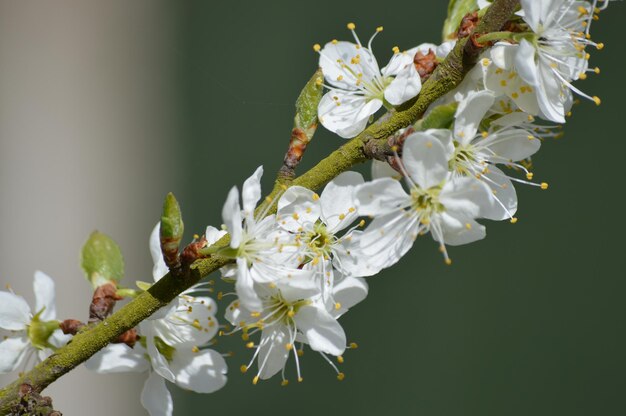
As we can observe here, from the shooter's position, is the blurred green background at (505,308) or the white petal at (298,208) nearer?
the white petal at (298,208)

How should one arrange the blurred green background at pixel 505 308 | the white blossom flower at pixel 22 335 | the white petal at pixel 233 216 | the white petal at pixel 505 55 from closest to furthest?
the white petal at pixel 233 216 < the white petal at pixel 505 55 < the white blossom flower at pixel 22 335 < the blurred green background at pixel 505 308

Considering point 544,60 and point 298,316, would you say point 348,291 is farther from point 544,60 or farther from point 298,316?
point 544,60

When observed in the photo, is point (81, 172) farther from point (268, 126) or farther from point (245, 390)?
point (245, 390)

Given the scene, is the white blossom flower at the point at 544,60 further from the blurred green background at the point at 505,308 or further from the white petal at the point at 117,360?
the blurred green background at the point at 505,308

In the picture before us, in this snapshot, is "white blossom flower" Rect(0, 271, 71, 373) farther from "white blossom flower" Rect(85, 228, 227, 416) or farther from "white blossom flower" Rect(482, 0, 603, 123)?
"white blossom flower" Rect(482, 0, 603, 123)

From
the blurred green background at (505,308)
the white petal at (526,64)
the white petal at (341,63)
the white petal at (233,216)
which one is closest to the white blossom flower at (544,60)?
the white petal at (526,64)
